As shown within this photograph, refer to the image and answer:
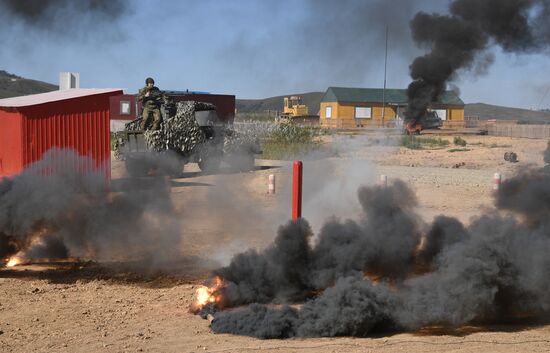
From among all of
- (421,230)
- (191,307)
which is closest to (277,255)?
(191,307)

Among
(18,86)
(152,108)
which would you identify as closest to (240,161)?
(152,108)

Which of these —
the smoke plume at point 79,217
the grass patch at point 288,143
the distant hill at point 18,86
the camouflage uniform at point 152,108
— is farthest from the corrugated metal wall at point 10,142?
the distant hill at point 18,86

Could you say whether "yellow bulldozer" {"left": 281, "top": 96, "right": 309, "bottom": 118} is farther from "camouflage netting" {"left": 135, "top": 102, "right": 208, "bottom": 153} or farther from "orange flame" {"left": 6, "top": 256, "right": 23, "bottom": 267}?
"orange flame" {"left": 6, "top": 256, "right": 23, "bottom": 267}

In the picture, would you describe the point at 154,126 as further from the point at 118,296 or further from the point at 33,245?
the point at 118,296

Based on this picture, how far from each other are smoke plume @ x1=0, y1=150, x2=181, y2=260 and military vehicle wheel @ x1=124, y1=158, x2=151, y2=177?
4.20 meters

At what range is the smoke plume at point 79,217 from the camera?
10.8 meters

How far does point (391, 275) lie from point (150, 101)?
49.9 feet

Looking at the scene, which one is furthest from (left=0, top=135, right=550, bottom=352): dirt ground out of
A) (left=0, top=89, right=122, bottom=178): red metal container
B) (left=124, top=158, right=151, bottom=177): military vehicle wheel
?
(left=0, top=89, right=122, bottom=178): red metal container

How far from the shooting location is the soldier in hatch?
22812mm

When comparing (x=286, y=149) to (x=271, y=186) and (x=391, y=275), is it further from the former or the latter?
(x=391, y=275)

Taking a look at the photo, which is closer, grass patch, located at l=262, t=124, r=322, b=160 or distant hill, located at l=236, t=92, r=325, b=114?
grass patch, located at l=262, t=124, r=322, b=160

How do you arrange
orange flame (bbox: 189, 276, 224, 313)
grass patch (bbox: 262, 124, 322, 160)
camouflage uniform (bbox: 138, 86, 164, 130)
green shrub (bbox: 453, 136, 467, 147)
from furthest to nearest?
green shrub (bbox: 453, 136, 467, 147) → grass patch (bbox: 262, 124, 322, 160) → camouflage uniform (bbox: 138, 86, 164, 130) → orange flame (bbox: 189, 276, 224, 313)

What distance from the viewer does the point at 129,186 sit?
1311 centimetres

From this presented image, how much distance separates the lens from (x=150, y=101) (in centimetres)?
A: 2330
